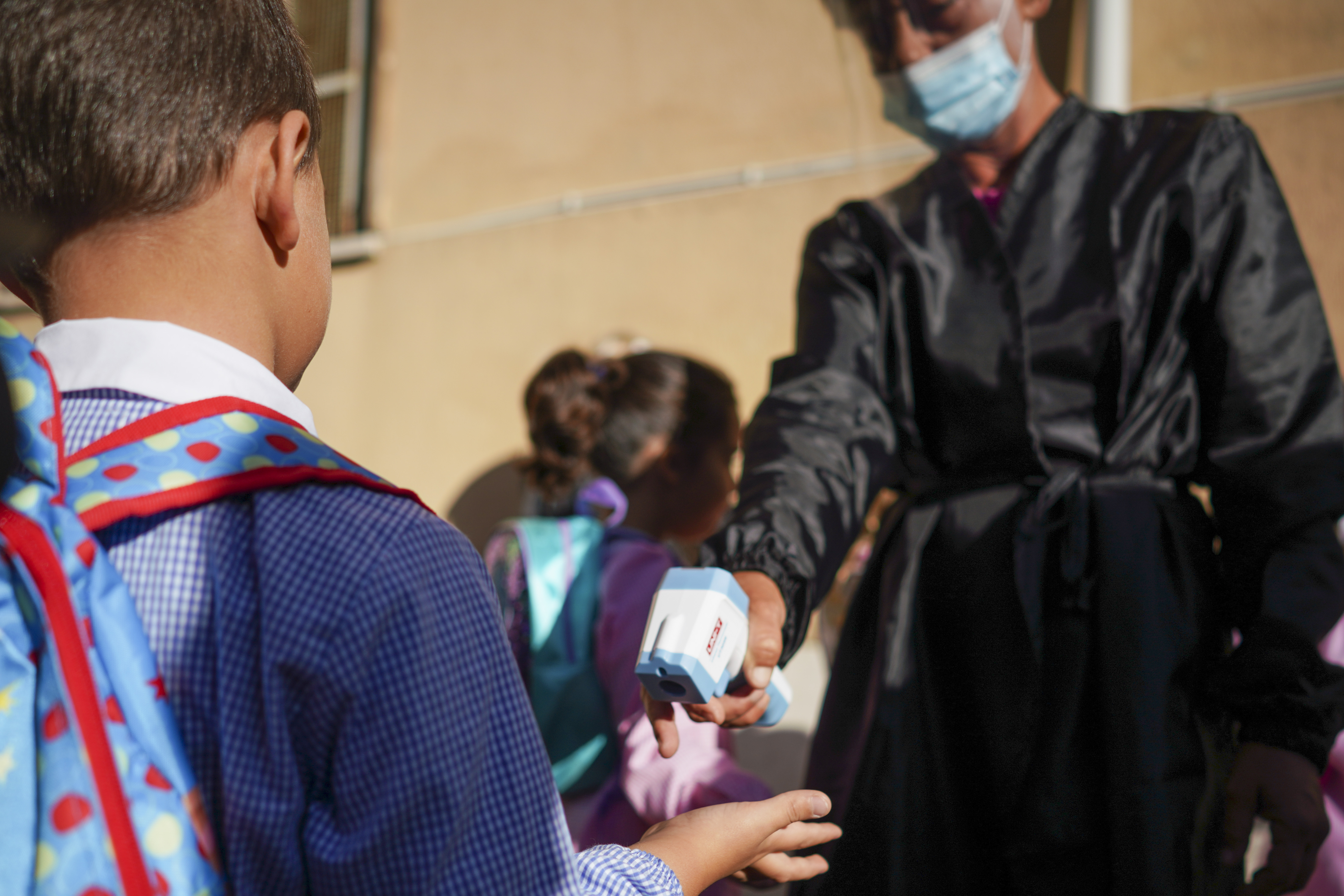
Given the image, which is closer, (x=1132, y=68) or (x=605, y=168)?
(x=1132, y=68)

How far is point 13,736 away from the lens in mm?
547

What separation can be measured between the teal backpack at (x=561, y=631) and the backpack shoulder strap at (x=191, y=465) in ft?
3.58

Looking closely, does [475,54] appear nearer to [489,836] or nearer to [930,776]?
[930,776]

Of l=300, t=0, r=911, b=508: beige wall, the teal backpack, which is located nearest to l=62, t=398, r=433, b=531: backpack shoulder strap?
the teal backpack

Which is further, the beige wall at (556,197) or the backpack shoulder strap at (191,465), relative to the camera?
the beige wall at (556,197)

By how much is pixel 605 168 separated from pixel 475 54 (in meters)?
0.76

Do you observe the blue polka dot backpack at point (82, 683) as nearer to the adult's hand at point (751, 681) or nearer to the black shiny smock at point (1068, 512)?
the adult's hand at point (751, 681)

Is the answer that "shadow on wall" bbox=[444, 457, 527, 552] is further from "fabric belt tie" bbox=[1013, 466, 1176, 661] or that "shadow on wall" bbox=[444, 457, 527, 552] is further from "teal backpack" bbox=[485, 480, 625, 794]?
"fabric belt tie" bbox=[1013, 466, 1176, 661]

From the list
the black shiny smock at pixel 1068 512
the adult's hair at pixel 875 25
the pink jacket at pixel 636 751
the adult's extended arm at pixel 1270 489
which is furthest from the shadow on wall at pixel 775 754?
the adult's hair at pixel 875 25

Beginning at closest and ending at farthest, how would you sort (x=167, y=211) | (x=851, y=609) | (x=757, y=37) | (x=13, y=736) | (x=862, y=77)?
1. (x=13, y=736)
2. (x=167, y=211)
3. (x=851, y=609)
4. (x=862, y=77)
5. (x=757, y=37)

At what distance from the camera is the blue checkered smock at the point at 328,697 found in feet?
1.89

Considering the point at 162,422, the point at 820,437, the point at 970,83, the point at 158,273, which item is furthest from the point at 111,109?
the point at 970,83

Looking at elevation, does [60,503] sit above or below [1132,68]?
below

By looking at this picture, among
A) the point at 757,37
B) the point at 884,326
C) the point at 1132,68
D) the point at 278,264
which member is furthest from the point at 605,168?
the point at 278,264
